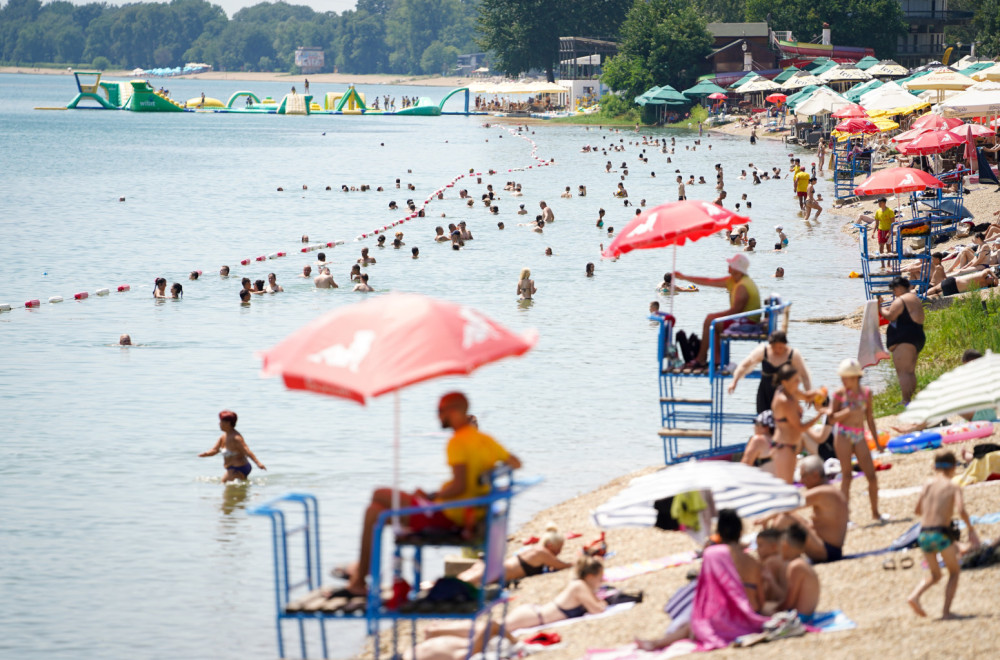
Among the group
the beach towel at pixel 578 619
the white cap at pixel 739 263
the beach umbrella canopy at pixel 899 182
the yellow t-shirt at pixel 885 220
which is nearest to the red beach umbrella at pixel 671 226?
the white cap at pixel 739 263

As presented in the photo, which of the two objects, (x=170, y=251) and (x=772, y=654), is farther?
(x=170, y=251)

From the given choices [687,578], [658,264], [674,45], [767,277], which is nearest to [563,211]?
[658,264]

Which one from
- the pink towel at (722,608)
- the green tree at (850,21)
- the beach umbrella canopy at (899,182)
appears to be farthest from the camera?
the green tree at (850,21)

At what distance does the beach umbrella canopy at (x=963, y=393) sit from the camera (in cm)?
947

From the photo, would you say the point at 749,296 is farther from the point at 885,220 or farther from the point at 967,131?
the point at 967,131

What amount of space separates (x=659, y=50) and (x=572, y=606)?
94.3 metres

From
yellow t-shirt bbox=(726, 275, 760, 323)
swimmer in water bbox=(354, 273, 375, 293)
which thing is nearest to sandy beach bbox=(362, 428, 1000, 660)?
yellow t-shirt bbox=(726, 275, 760, 323)

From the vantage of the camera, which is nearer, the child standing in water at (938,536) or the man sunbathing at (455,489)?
the man sunbathing at (455,489)

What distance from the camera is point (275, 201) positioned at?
2173 inches

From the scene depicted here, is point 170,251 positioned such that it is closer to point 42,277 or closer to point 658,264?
point 42,277

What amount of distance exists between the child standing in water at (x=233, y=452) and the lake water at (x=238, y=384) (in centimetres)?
27

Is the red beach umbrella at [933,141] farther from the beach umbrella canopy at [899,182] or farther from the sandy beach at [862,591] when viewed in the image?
the sandy beach at [862,591]

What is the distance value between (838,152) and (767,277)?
23496mm

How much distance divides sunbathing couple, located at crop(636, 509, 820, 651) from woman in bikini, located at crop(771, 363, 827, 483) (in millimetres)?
2076
